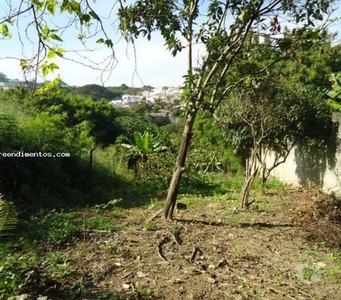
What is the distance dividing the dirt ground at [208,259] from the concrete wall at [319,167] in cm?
180

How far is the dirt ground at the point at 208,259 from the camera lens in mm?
3230

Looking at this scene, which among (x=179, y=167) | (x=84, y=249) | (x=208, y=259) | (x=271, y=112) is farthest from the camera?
(x=271, y=112)

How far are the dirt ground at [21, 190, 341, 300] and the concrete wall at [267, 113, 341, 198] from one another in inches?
71.0

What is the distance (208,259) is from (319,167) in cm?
485

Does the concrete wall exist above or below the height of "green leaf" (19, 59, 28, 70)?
below

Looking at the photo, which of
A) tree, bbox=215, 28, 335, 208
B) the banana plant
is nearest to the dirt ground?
tree, bbox=215, 28, 335, 208

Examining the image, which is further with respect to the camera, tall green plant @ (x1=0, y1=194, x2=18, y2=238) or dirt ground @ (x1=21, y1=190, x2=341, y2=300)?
tall green plant @ (x1=0, y1=194, x2=18, y2=238)

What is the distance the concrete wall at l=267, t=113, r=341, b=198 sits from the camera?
23.3 ft

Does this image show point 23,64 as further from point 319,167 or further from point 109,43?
point 319,167

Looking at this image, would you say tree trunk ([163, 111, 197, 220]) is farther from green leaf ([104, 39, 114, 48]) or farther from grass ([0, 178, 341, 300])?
green leaf ([104, 39, 114, 48])

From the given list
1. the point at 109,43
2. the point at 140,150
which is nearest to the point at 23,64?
the point at 109,43

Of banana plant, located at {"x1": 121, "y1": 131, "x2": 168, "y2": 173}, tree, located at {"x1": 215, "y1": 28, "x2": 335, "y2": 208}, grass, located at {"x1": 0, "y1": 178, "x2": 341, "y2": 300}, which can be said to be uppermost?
tree, located at {"x1": 215, "y1": 28, "x2": 335, "y2": 208}

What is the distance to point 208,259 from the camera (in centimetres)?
393

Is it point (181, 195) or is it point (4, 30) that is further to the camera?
point (181, 195)
